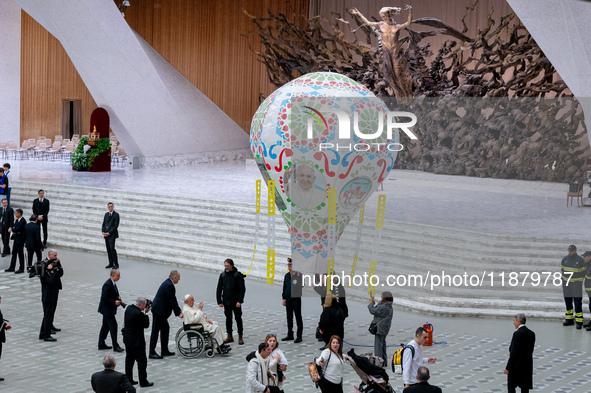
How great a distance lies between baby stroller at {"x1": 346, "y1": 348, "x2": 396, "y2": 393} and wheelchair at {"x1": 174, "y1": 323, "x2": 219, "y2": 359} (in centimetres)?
284

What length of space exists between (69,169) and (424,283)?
15378 millimetres

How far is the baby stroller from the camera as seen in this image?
721 centimetres

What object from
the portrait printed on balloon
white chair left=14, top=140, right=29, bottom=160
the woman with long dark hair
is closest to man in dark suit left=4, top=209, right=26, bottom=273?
the portrait printed on balloon

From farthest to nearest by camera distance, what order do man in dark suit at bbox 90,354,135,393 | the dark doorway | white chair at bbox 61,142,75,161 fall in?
1. the dark doorway
2. white chair at bbox 61,142,75,161
3. man in dark suit at bbox 90,354,135,393

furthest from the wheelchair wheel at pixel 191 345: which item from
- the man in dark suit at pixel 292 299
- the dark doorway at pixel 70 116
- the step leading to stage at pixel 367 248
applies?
the dark doorway at pixel 70 116

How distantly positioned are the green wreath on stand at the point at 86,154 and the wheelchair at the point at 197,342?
51.5 feet

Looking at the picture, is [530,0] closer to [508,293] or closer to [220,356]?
[508,293]

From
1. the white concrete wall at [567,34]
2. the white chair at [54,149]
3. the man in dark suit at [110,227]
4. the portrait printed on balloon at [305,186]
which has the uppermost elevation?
the white concrete wall at [567,34]

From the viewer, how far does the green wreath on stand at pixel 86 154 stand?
24.5 metres

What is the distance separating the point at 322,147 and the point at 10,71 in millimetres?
23397

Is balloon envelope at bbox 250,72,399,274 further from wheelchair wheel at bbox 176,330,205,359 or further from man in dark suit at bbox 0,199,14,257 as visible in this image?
man in dark suit at bbox 0,199,14,257

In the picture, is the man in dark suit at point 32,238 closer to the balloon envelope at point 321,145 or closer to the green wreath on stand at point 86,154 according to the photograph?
the balloon envelope at point 321,145

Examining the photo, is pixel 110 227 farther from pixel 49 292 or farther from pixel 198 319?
pixel 198 319

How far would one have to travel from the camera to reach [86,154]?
24.5 meters
